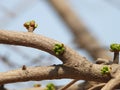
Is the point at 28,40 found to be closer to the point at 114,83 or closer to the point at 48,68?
the point at 48,68

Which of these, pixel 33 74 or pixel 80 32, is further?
pixel 80 32

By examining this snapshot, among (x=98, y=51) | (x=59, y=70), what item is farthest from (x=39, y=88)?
(x=98, y=51)

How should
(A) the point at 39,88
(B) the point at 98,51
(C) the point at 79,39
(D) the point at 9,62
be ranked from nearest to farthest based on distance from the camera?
1. (A) the point at 39,88
2. (D) the point at 9,62
3. (B) the point at 98,51
4. (C) the point at 79,39

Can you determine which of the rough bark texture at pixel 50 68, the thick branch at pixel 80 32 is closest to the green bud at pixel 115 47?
the rough bark texture at pixel 50 68

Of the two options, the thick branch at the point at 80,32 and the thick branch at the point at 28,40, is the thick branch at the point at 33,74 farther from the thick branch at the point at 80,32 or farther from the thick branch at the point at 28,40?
the thick branch at the point at 80,32

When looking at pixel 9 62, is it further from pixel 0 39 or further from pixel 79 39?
pixel 0 39

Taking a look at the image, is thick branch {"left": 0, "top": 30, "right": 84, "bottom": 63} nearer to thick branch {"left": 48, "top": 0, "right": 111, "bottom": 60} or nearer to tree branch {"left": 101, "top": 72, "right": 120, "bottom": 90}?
tree branch {"left": 101, "top": 72, "right": 120, "bottom": 90}

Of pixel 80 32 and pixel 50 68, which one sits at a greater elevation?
pixel 80 32

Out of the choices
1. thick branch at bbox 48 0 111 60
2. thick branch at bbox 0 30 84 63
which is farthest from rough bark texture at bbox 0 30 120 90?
thick branch at bbox 48 0 111 60

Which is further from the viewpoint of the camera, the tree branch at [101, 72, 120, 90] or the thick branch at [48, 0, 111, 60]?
the thick branch at [48, 0, 111, 60]

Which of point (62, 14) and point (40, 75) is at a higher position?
point (62, 14)

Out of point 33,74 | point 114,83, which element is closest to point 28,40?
point 33,74
